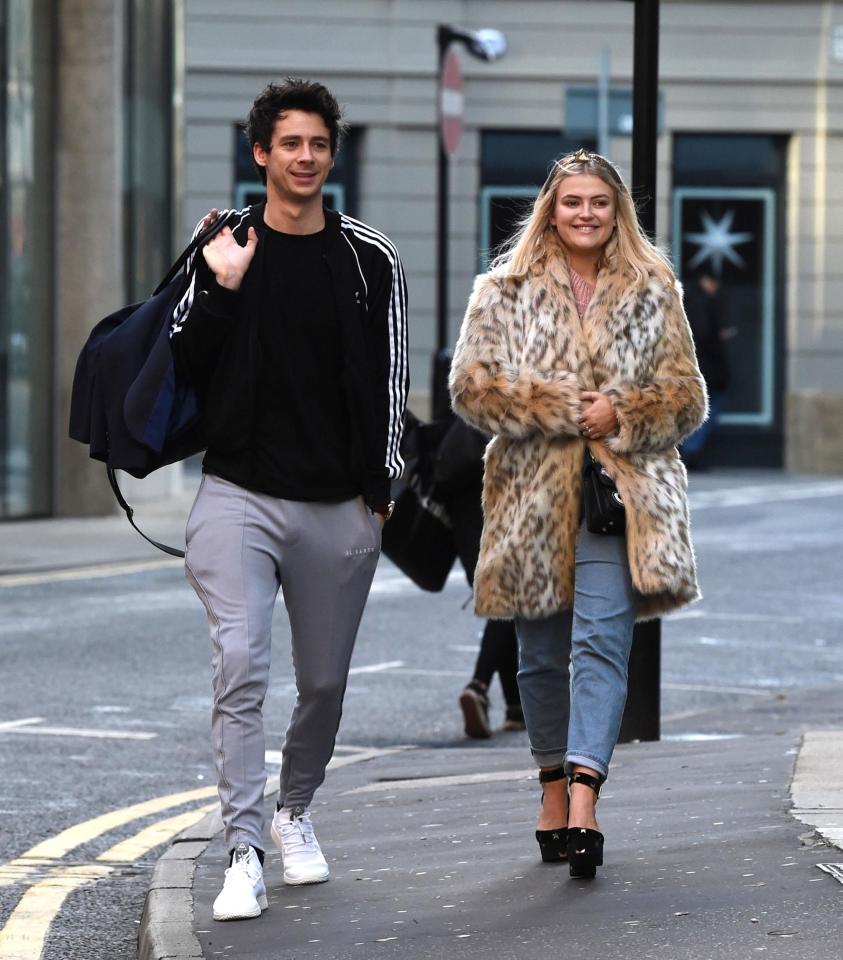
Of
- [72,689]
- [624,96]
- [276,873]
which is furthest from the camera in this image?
[624,96]

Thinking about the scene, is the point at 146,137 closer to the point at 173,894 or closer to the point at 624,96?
the point at 624,96

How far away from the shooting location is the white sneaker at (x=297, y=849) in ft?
18.7

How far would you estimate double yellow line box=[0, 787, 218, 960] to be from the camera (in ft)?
19.0

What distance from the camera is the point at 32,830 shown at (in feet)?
23.8

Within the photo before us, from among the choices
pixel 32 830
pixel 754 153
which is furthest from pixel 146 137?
pixel 32 830

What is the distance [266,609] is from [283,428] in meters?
0.44

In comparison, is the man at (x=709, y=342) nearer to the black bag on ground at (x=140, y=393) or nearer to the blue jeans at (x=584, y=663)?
the blue jeans at (x=584, y=663)

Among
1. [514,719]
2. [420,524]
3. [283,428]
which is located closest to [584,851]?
[283,428]

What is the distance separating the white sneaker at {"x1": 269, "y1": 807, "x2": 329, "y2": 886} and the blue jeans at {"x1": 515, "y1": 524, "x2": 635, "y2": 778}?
0.62 metres

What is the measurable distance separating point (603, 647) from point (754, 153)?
941 inches

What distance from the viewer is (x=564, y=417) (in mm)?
5680

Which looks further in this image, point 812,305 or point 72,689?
point 812,305

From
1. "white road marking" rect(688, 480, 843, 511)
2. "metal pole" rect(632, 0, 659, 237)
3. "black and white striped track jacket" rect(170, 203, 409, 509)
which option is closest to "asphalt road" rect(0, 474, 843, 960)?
"black and white striped track jacket" rect(170, 203, 409, 509)

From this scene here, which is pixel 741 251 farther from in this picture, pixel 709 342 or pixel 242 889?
pixel 242 889
